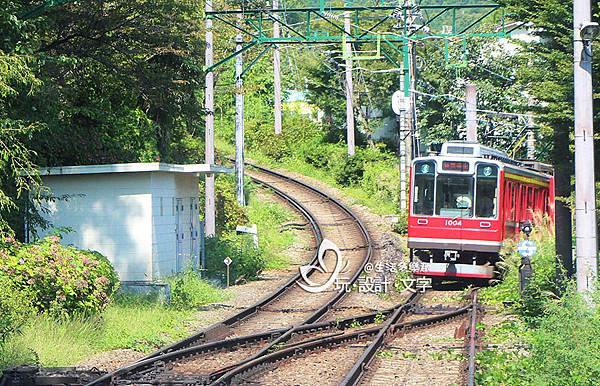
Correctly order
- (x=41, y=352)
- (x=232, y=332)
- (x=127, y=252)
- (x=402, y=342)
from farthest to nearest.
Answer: (x=127, y=252)
(x=232, y=332)
(x=402, y=342)
(x=41, y=352)

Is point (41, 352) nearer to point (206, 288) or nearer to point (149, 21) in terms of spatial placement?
point (206, 288)

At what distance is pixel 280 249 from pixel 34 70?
48.9 ft

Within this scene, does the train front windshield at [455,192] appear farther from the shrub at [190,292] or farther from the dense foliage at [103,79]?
the dense foliage at [103,79]

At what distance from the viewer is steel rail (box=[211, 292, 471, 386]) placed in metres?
11.9

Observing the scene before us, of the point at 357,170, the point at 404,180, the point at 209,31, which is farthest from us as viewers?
the point at 357,170

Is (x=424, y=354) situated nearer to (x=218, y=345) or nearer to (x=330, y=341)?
(x=330, y=341)

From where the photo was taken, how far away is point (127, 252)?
19.8m

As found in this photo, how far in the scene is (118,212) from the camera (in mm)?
19844

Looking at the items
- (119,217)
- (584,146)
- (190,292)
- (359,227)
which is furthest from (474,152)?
(359,227)

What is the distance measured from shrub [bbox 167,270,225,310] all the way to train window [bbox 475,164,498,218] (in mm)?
5864

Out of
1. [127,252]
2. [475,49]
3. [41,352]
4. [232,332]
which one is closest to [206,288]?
[127,252]

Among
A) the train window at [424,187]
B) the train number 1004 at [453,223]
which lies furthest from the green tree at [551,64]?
the train window at [424,187]

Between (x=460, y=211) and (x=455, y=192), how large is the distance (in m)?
0.44

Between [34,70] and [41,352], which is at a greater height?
[34,70]
